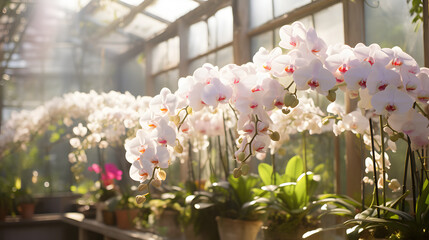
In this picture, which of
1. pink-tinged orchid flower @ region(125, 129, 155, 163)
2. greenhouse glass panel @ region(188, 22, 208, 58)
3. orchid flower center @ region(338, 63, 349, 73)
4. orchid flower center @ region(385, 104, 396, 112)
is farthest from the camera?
greenhouse glass panel @ region(188, 22, 208, 58)

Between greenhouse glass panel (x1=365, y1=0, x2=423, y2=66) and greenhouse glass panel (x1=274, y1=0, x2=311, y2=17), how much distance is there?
0.58 metres

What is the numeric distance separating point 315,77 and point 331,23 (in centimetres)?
175

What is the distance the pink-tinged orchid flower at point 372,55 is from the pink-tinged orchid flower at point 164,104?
51 cm

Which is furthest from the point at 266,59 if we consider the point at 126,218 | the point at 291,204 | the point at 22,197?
the point at 22,197

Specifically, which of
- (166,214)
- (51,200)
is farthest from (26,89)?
(166,214)

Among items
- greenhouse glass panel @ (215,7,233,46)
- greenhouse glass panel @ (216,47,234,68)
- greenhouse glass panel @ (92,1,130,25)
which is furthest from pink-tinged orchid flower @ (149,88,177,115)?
greenhouse glass panel @ (92,1,130,25)

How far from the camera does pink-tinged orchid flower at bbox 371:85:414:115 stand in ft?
4.25

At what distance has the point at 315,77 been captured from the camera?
4.49ft

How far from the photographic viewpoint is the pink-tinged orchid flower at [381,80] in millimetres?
1326

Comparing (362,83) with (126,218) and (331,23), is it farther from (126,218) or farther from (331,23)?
(126,218)

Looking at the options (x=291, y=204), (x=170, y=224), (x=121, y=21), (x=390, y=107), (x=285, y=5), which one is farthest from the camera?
(x=121, y=21)

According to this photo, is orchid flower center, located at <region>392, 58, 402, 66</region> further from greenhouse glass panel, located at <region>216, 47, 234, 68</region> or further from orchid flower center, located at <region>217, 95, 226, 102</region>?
greenhouse glass panel, located at <region>216, 47, 234, 68</region>

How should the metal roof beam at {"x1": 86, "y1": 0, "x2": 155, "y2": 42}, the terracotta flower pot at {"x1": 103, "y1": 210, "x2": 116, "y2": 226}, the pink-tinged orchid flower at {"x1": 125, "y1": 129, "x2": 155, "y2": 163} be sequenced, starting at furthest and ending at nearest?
the metal roof beam at {"x1": 86, "y1": 0, "x2": 155, "y2": 42}
the terracotta flower pot at {"x1": 103, "y1": 210, "x2": 116, "y2": 226}
the pink-tinged orchid flower at {"x1": 125, "y1": 129, "x2": 155, "y2": 163}

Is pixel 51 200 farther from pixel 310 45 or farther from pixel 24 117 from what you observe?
pixel 310 45
